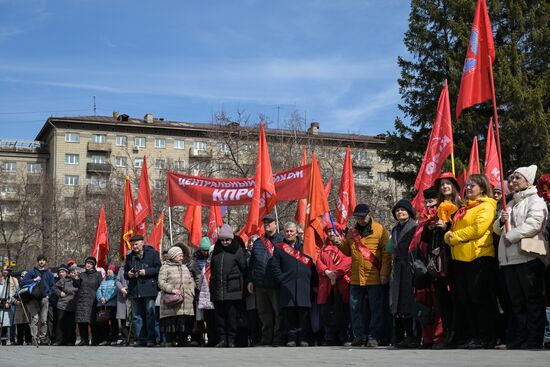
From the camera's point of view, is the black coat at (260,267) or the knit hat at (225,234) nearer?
the black coat at (260,267)

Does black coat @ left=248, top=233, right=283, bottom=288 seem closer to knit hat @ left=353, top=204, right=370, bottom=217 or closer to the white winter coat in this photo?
knit hat @ left=353, top=204, right=370, bottom=217

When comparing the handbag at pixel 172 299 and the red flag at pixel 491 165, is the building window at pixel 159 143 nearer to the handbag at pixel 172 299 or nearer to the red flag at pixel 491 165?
the red flag at pixel 491 165

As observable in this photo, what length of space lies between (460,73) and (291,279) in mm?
24660

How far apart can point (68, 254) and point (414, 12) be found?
32819mm

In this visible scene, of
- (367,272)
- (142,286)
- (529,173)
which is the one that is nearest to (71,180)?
(142,286)

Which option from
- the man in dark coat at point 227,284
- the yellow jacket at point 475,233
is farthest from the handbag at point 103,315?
the yellow jacket at point 475,233

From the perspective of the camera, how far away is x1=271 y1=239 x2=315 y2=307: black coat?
1316cm

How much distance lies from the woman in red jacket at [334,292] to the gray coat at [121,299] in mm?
4726

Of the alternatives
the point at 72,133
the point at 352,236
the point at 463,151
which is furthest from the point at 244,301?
the point at 72,133

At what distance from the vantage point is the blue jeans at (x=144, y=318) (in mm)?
14930

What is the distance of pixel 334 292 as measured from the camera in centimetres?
1331

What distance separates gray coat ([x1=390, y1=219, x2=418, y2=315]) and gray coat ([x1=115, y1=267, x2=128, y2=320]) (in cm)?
681

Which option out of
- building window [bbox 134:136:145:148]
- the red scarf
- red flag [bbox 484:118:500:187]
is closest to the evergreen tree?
red flag [bbox 484:118:500:187]

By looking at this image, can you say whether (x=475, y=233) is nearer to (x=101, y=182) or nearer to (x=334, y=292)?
(x=334, y=292)
